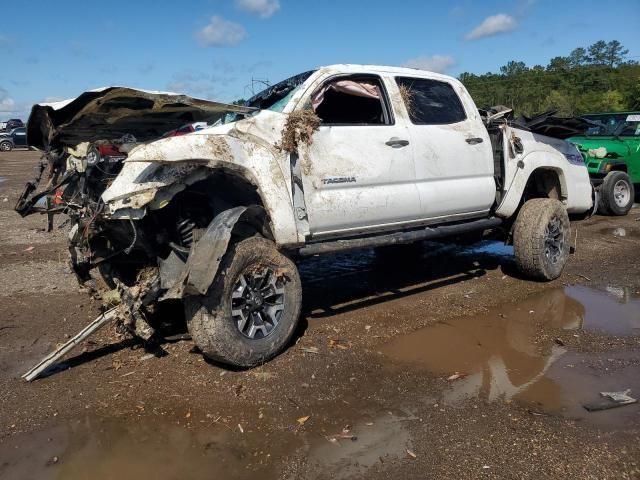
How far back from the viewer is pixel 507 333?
16.4 feet

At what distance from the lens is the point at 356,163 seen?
4.74 meters

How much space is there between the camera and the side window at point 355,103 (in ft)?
16.4

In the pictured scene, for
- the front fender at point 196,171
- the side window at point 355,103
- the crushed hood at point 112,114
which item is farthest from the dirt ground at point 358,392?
the side window at point 355,103

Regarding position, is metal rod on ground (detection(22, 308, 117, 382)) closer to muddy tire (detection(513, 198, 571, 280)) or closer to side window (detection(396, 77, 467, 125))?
side window (detection(396, 77, 467, 125))

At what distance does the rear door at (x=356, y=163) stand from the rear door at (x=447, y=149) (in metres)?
0.20

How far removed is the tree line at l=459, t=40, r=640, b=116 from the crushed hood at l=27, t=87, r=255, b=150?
33.3 m

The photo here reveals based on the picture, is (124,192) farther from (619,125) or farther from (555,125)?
(619,125)

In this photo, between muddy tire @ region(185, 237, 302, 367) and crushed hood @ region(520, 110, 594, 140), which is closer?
muddy tire @ region(185, 237, 302, 367)

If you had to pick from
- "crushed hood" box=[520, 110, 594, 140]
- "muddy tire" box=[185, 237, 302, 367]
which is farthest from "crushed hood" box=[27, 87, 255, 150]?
"crushed hood" box=[520, 110, 594, 140]

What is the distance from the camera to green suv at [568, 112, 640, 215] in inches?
444

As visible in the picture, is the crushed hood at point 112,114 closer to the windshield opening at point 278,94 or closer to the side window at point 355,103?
the windshield opening at point 278,94

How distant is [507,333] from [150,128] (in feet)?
12.0

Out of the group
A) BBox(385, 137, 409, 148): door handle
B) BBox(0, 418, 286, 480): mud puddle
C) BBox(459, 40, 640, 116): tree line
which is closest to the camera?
BBox(0, 418, 286, 480): mud puddle

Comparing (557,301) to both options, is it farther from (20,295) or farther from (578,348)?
(20,295)
